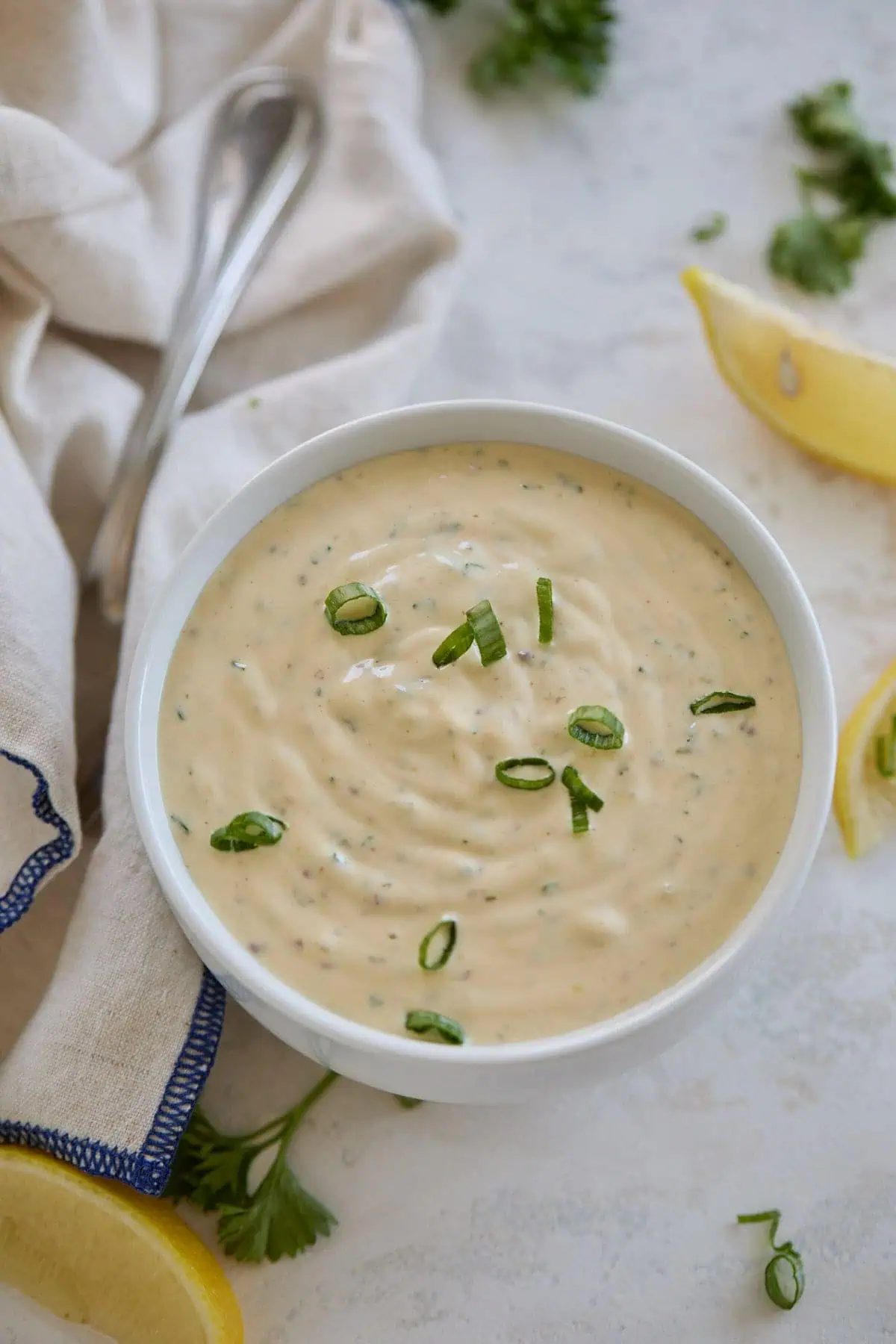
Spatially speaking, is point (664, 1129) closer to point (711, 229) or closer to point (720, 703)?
point (720, 703)

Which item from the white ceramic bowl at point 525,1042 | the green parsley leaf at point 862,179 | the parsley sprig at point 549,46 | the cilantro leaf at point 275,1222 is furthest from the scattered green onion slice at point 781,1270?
the parsley sprig at point 549,46

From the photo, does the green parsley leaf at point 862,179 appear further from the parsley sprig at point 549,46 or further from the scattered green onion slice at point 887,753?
the scattered green onion slice at point 887,753

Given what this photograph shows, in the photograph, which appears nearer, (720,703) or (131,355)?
(720,703)

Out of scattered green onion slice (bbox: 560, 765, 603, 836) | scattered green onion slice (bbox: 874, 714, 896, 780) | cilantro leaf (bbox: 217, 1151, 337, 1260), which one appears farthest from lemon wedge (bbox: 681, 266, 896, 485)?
cilantro leaf (bbox: 217, 1151, 337, 1260)

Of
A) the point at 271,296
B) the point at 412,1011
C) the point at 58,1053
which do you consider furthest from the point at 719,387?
the point at 58,1053

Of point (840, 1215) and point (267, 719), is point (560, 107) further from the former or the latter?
point (840, 1215)

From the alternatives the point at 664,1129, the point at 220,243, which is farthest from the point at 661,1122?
the point at 220,243
